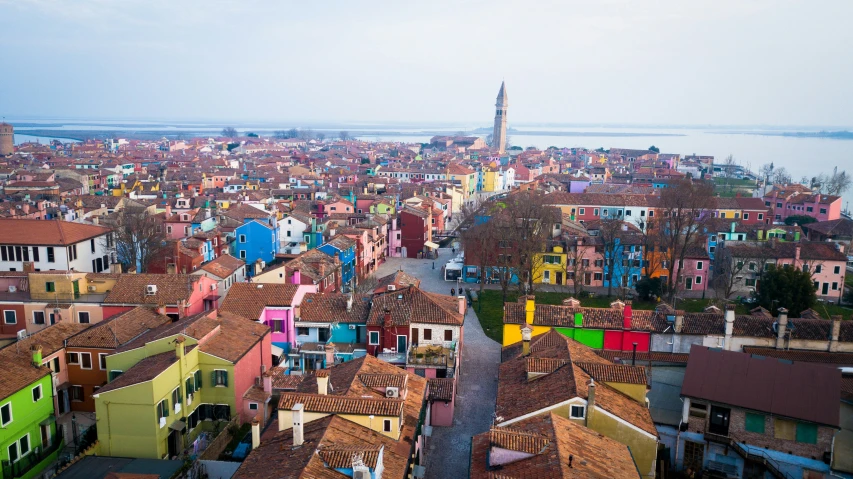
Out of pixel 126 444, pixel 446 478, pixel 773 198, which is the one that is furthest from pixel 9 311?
pixel 773 198

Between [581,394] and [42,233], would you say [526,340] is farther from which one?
[42,233]

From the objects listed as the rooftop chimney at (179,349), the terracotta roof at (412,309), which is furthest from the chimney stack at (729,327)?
the rooftop chimney at (179,349)

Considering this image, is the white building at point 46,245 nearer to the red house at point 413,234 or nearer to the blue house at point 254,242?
the blue house at point 254,242

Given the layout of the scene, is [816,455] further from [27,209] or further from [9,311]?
[27,209]

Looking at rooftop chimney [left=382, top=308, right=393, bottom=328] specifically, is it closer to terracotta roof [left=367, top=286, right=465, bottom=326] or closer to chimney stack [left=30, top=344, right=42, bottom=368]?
terracotta roof [left=367, top=286, right=465, bottom=326]

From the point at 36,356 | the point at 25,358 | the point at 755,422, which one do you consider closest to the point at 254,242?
the point at 25,358

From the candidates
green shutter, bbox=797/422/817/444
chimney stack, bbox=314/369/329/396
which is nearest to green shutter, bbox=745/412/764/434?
green shutter, bbox=797/422/817/444

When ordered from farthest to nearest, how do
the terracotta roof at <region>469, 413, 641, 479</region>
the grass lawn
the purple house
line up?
the grass lawn < the purple house < the terracotta roof at <region>469, 413, 641, 479</region>
